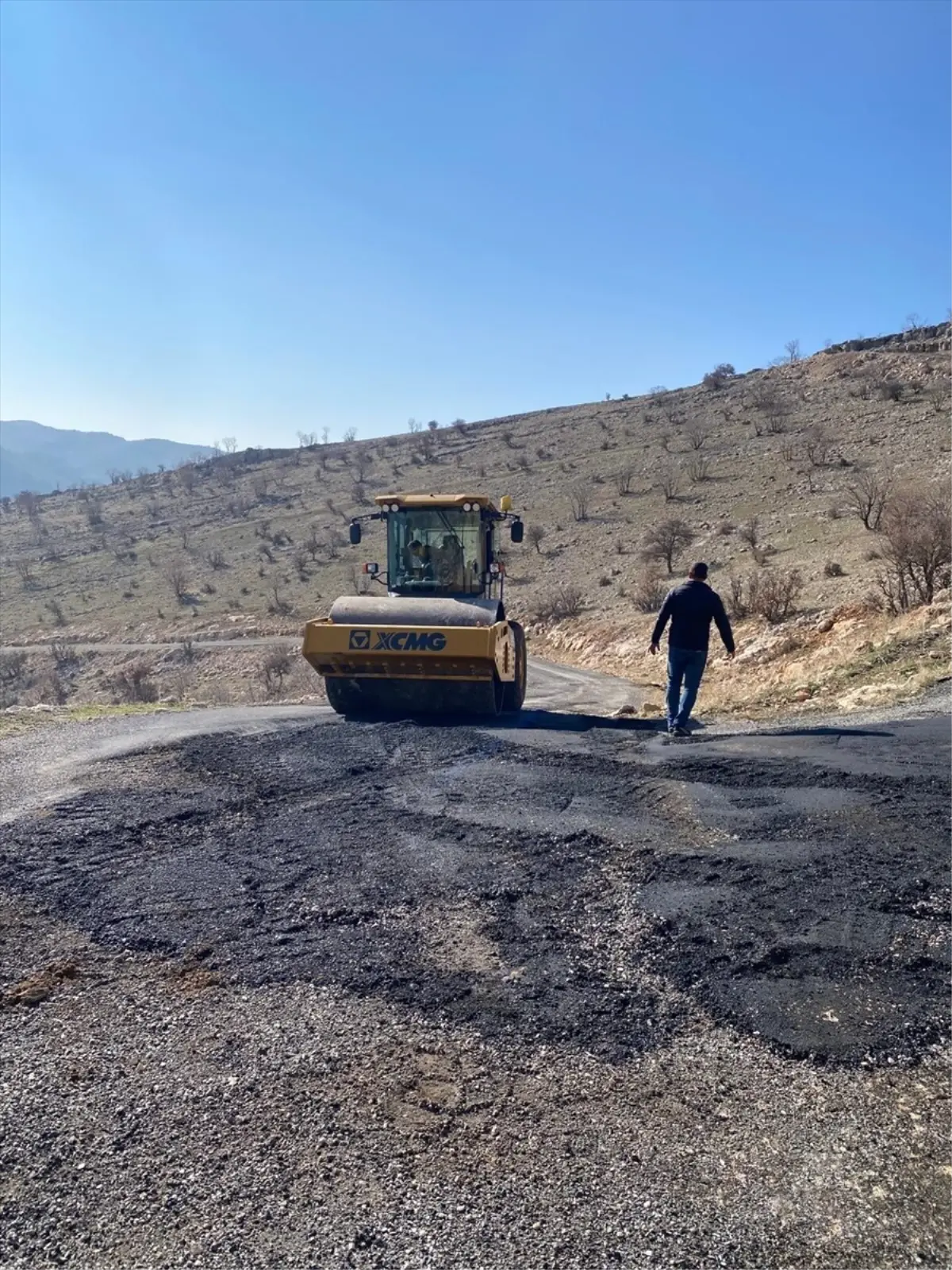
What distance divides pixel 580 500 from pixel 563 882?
3270cm

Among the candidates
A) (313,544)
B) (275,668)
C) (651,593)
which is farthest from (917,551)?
(313,544)

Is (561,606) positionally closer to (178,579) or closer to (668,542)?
(668,542)

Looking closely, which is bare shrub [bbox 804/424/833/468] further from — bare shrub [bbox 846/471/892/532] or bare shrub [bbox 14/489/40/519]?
bare shrub [bbox 14/489/40/519]

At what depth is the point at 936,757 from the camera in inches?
304

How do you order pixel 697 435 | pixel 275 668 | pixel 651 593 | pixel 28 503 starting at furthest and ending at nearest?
pixel 28 503, pixel 697 435, pixel 275 668, pixel 651 593

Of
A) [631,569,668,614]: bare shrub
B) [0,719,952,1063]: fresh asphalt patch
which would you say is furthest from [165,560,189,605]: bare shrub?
[0,719,952,1063]: fresh asphalt patch

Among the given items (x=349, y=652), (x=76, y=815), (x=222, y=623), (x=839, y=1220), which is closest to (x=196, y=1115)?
Result: (x=839, y=1220)

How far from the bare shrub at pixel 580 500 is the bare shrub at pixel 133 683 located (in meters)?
16.7

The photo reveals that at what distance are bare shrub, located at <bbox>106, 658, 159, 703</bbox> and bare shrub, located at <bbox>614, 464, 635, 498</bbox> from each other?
1943 cm

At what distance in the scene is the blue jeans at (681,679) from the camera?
10.1m

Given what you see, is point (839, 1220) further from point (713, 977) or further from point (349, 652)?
point (349, 652)

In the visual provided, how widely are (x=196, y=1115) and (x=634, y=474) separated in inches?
1520

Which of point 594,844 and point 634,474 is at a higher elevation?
point 634,474

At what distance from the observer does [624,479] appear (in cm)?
3928
